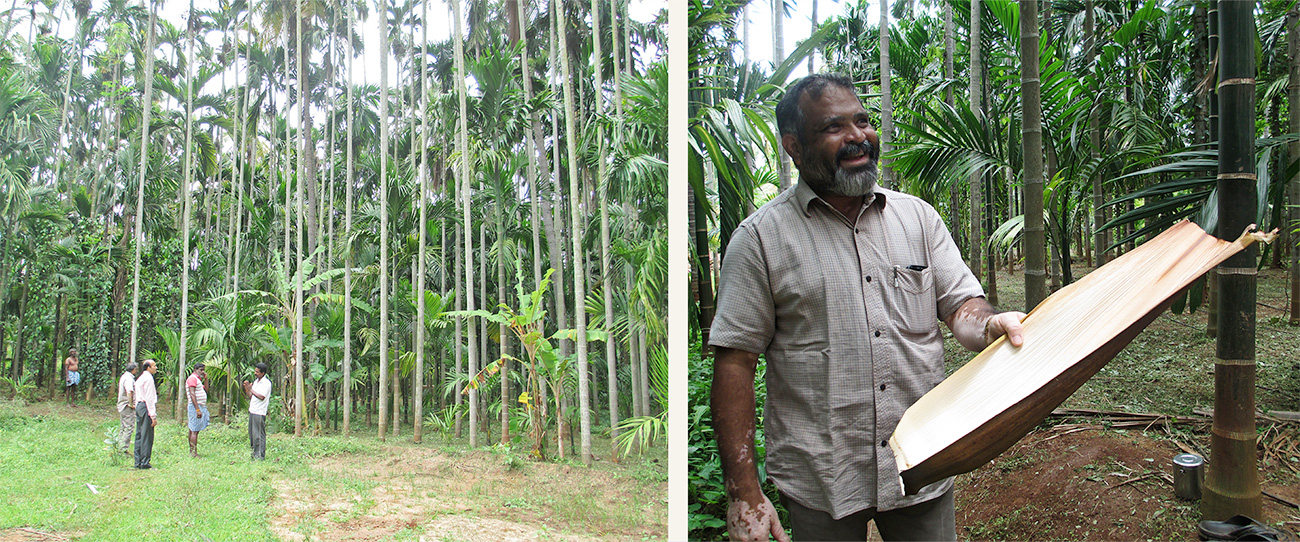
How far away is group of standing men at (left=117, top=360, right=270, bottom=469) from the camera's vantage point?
8.87 ft

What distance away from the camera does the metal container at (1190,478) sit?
1411mm

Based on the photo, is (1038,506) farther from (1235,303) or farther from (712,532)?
(712,532)

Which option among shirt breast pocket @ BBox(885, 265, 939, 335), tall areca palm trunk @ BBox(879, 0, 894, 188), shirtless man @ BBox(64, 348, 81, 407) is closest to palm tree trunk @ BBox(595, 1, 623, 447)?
tall areca palm trunk @ BBox(879, 0, 894, 188)

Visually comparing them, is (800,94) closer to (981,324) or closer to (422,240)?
(981,324)

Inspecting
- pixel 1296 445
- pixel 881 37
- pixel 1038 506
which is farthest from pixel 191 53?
pixel 1296 445

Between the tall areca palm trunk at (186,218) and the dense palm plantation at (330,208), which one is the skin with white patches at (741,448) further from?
the tall areca palm trunk at (186,218)

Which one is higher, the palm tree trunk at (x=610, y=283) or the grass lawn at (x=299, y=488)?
the palm tree trunk at (x=610, y=283)

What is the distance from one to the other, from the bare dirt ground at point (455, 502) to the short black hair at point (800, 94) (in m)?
1.68

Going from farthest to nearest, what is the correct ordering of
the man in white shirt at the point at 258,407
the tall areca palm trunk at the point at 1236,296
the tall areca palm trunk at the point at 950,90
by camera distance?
A: the man in white shirt at the point at 258,407
the tall areca palm trunk at the point at 950,90
the tall areca palm trunk at the point at 1236,296

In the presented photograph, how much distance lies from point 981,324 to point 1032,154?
0.53 m

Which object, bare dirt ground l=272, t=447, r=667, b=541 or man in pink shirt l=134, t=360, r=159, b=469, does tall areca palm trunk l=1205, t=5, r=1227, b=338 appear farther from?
man in pink shirt l=134, t=360, r=159, b=469

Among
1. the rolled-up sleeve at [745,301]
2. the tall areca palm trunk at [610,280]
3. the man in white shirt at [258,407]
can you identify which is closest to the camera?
the rolled-up sleeve at [745,301]

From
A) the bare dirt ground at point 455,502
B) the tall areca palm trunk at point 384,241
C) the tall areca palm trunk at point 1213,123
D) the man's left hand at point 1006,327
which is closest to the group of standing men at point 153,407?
the bare dirt ground at point 455,502

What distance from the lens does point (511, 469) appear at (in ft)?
9.04
